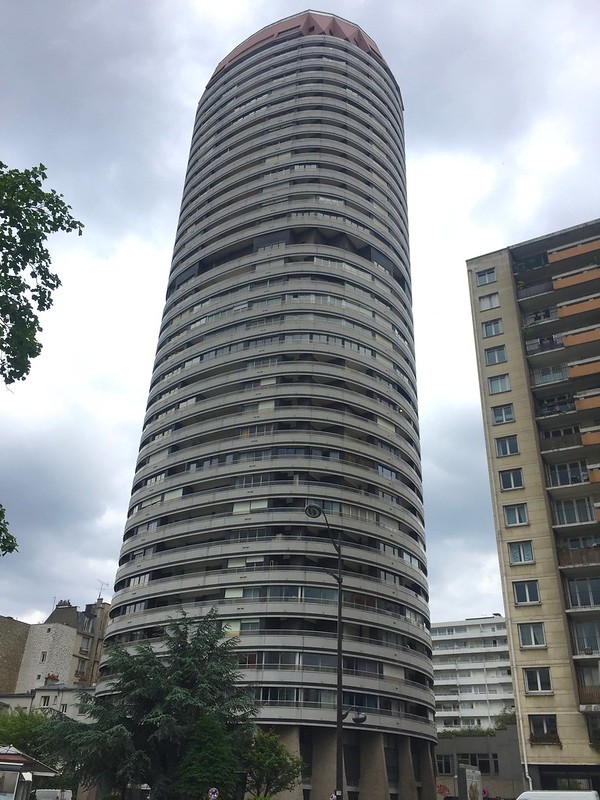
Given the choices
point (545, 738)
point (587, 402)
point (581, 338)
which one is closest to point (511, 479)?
point (587, 402)

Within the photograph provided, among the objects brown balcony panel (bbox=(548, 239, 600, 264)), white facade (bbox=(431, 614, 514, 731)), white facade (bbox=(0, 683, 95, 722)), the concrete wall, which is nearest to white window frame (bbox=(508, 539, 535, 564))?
brown balcony panel (bbox=(548, 239, 600, 264))

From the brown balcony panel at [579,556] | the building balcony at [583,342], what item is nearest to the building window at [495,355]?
the building balcony at [583,342]

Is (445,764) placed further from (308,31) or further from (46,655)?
(308,31)

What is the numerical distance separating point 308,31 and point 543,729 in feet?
266

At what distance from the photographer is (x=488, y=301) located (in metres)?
52.9

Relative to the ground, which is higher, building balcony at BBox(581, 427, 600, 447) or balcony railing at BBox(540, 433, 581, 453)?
balcony railing at BBox(540, 433, 581, 453)

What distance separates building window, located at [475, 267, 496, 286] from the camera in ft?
176

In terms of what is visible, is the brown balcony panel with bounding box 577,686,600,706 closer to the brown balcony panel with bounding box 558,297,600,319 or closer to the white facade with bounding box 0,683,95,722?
the brown balcony panel with bounding box 558,297,600,319

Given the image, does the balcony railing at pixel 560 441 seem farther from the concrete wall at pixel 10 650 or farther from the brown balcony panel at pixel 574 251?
the concrete wall at pixel 10 650

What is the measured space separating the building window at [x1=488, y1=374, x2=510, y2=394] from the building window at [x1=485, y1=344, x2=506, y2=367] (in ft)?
3.80

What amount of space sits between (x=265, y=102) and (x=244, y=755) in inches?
2812

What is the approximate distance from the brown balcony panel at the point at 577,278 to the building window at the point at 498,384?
296 inches

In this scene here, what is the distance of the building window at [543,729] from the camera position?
1521 inches

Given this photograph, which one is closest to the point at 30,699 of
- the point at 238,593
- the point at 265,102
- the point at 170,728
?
the point at 238,593
